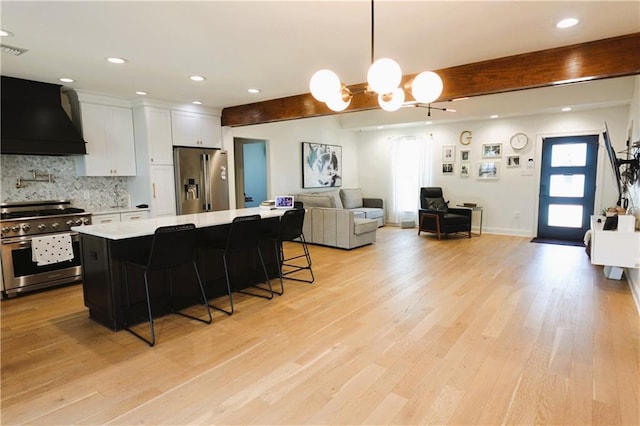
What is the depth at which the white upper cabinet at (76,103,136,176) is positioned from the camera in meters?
4.61

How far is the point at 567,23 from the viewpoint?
8.59 ft

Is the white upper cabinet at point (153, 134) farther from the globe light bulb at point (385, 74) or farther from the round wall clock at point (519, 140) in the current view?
the round wall clock at point (519, 140)

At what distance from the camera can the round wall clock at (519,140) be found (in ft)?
23.0

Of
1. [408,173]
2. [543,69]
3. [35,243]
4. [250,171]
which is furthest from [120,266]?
[408,173]

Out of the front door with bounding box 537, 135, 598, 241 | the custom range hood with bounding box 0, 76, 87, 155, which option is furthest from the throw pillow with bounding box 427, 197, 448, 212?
the custom range hood with bounding box 0, 76, 87, 155

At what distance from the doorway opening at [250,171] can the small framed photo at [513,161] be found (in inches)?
197

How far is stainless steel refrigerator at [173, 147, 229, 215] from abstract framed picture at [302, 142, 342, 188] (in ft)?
7.70

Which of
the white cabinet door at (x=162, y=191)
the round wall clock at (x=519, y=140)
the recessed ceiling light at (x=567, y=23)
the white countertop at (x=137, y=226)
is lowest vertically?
the white countertop at (x=137, y=226)

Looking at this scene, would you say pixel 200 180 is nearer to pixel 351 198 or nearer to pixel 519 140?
pixel 351 198

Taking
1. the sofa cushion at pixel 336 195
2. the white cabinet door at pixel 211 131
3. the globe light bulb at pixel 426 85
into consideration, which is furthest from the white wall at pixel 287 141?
the globe light bulb at pixel 426 85

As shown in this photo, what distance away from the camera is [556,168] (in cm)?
681

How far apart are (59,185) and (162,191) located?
1.24 metres

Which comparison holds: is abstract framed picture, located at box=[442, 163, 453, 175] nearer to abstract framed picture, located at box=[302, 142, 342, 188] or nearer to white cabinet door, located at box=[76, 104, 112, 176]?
abstract framed picture, located at box=[302, 142, 342, 188]

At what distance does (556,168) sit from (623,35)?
178 inches
